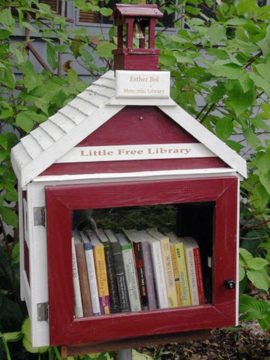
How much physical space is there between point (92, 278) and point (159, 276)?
0.20m

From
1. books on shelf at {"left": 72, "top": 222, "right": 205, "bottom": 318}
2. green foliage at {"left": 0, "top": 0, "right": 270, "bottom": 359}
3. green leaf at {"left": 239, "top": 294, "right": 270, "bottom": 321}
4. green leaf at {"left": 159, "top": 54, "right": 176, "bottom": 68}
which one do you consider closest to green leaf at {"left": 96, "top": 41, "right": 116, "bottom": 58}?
green foliage at {"left": 0, "top": 0, "right": 270, "bottom": 359}

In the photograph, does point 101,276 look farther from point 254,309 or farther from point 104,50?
point 104,50

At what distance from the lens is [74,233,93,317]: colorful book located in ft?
5.33

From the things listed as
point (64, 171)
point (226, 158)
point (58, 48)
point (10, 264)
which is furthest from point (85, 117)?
point (10, 264)

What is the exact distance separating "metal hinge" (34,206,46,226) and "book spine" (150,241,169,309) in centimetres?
34

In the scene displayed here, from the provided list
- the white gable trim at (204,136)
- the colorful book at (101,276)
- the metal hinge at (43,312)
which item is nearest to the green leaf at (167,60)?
the white gable trim at (204,136)

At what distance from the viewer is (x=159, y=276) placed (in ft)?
5.57

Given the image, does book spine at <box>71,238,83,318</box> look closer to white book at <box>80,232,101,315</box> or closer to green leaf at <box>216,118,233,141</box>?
white book at <box>80,232,101,315</box>

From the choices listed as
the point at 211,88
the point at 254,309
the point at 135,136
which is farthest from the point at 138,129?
the point at 254,309

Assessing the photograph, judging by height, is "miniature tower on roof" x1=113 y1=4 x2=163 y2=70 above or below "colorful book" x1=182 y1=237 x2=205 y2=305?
above

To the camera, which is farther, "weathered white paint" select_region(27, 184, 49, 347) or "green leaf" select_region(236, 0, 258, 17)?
"green leaf" select_region(236, 0, 258, 17)

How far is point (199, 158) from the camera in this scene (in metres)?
1.63

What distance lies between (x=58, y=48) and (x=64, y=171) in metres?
1.25

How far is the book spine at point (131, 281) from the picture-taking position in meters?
1.67
